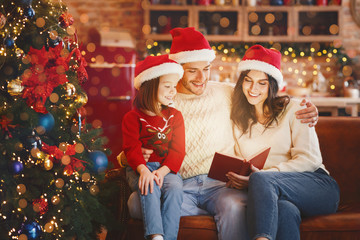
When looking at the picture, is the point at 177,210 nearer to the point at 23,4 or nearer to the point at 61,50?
the point at 61,50

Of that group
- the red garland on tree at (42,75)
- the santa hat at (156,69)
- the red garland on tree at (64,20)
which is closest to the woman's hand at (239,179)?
the santa hat at (156,69)

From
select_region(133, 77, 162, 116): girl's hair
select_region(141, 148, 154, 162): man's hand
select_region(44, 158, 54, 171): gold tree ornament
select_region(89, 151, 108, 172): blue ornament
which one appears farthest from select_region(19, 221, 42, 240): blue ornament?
select_region(133, 77, 162, 116): girl's hair

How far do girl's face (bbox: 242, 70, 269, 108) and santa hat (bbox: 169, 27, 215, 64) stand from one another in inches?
11.8

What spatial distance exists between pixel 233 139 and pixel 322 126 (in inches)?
22.1

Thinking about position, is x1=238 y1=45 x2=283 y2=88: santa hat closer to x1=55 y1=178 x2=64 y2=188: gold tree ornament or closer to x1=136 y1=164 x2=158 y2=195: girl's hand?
x1=136 y1=164 x2=158 y2=195: girl's hand

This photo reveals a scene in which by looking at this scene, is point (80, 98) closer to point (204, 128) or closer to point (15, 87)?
point (15, 87)

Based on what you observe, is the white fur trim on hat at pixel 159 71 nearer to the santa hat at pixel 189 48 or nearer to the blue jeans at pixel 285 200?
the santa hat at pixel 189 48

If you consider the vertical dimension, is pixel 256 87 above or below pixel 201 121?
above

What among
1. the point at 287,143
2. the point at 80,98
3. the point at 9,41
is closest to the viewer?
the point at 9,41

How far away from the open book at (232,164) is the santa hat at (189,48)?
2.15 ft

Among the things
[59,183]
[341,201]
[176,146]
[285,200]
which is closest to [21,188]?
[59,183]

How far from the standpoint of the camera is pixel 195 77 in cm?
232

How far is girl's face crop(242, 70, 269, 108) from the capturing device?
88.0 inches

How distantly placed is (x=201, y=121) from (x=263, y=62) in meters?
0.47
